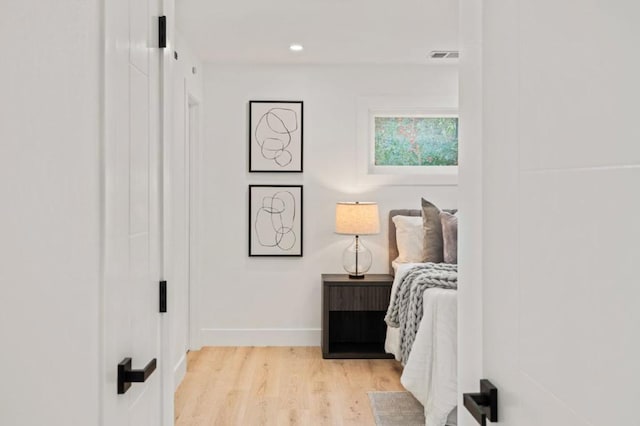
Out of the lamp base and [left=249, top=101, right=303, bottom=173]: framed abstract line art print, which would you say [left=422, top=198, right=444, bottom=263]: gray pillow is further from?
[left=249, top=101, right=303, bottom=173]: framed abstract line art print

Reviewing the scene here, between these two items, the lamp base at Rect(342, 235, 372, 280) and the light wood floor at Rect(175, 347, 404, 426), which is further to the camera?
the lamp base at Rect(342, 235, 372, 280)

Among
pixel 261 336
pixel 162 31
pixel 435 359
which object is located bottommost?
pixel 261 336

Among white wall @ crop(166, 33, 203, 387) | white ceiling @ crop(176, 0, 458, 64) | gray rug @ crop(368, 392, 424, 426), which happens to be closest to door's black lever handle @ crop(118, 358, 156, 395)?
gray rug @ crop(368, 392, 424, 426)

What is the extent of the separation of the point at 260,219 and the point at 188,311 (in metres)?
1.01

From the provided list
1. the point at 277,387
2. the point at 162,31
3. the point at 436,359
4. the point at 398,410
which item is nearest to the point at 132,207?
the point at 162,31

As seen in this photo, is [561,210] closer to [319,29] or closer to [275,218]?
→ [319,29]

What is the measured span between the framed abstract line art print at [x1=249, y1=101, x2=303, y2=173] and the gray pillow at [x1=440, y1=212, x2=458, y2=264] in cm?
140

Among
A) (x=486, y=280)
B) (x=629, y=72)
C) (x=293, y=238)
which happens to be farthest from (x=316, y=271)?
(x=629, y=72)

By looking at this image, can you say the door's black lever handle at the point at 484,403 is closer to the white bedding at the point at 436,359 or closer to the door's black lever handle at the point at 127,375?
the door's black lever handle at the point at 127,375

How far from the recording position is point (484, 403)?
1188 mm

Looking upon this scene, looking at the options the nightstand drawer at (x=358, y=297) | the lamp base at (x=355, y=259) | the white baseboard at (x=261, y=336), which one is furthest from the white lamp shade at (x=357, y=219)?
the white baseboard at (x=261, y=336)

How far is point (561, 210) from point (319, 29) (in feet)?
12.0

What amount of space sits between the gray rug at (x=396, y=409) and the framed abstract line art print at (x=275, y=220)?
1.73m

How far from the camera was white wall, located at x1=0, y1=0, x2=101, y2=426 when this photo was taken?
3.51 ft
